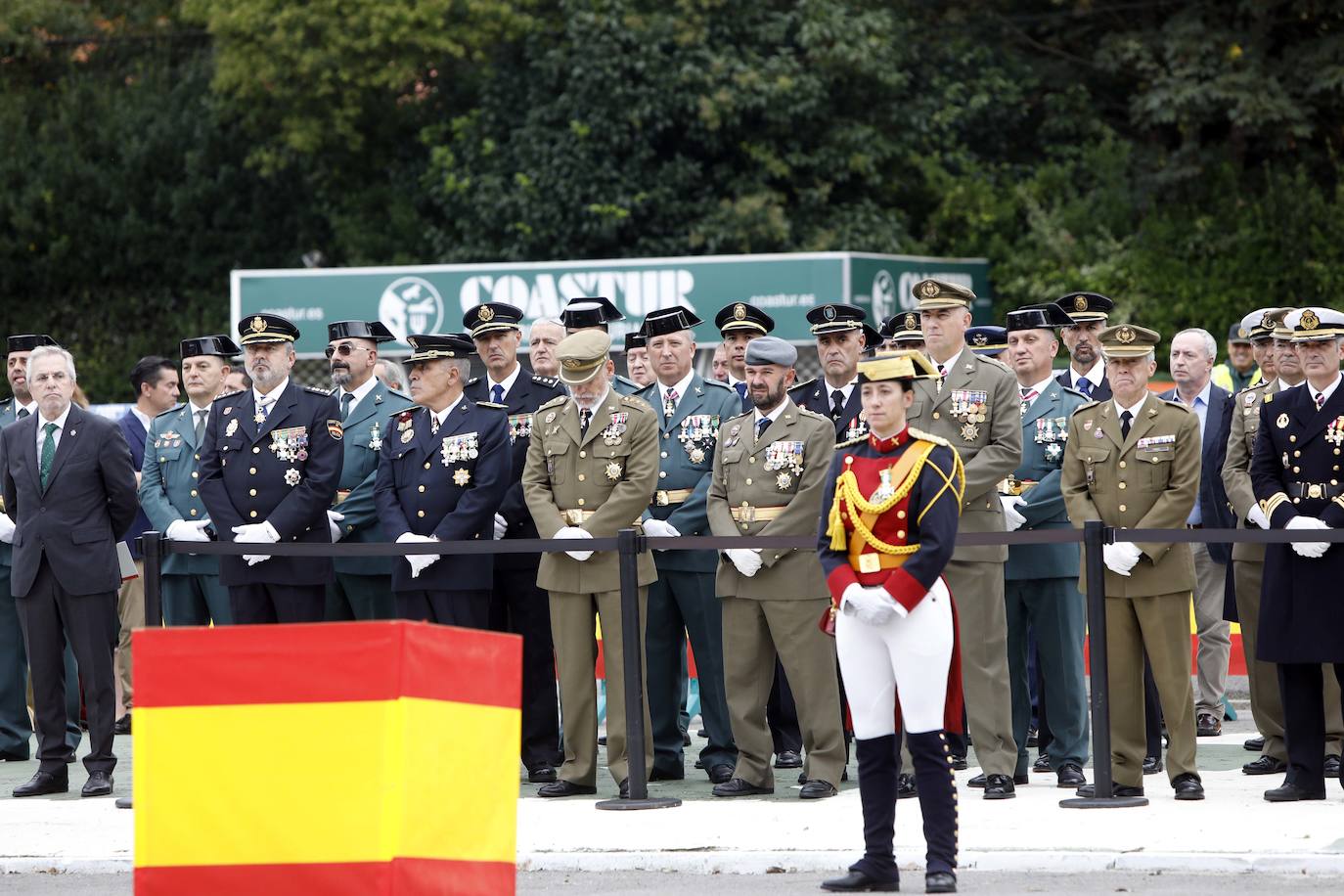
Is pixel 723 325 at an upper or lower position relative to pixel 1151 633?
upper

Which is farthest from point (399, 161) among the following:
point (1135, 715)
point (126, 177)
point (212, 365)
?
point (1135, 715)

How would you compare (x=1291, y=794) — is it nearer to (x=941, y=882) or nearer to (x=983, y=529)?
(x=983, y=529)

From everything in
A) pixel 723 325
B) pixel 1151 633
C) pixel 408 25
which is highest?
pixel 408 25

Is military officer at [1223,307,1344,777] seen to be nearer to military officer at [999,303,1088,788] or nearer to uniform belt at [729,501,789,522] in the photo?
military officer at [999,303,1088,788]

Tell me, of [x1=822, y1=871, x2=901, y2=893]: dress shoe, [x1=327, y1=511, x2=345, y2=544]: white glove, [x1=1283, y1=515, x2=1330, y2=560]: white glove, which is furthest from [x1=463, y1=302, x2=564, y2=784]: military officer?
[x1=1283, y1=515, x2=1330, y2=560]: white glove

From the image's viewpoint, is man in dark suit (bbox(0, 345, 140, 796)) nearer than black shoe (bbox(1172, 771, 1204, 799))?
No

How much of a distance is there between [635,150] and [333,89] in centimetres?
467

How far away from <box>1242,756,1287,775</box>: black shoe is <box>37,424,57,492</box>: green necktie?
5849 mm

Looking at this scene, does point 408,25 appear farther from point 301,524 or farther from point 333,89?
point 301,524

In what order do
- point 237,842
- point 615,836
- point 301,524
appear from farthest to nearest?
point 301,524
point 615,836
point 237,842

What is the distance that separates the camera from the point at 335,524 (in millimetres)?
9977

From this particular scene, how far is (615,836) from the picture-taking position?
7844 mm

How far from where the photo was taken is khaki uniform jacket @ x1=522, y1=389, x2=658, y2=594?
8.95 m

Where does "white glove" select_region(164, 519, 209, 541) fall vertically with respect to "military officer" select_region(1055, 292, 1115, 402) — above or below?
below
